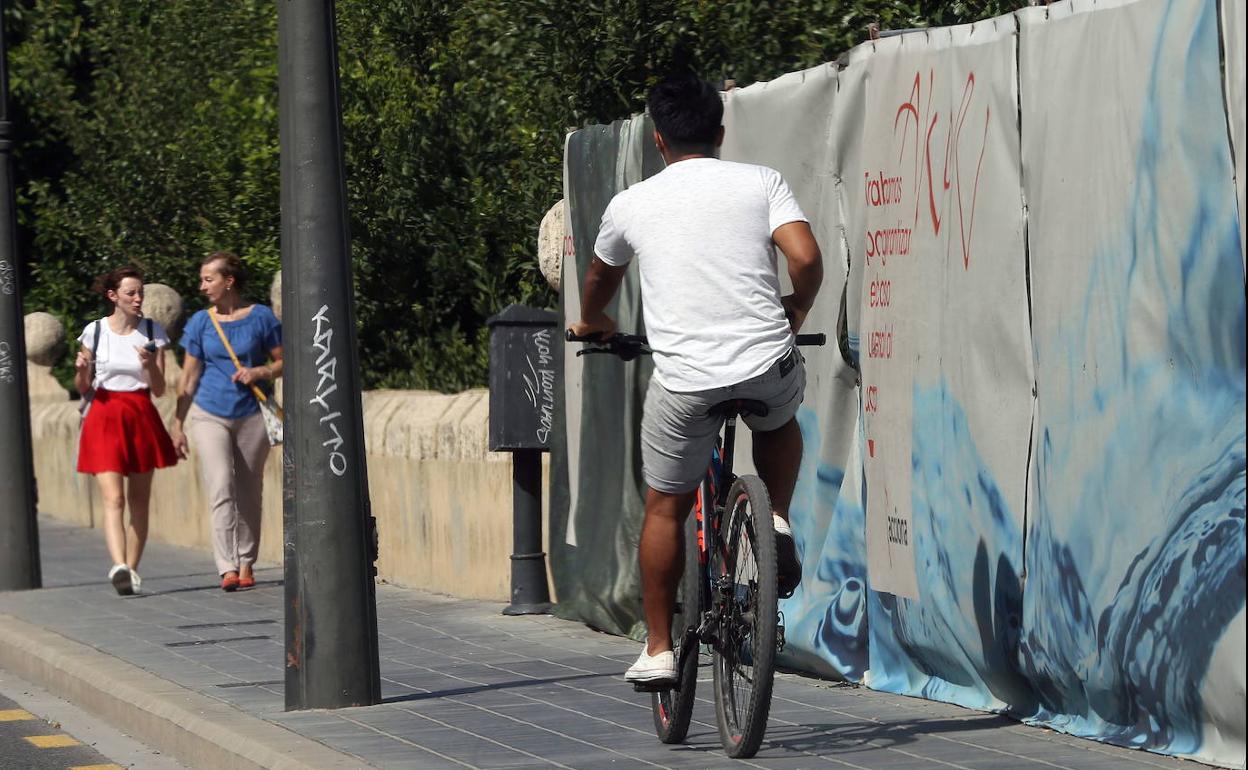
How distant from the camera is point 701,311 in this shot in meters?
5.73

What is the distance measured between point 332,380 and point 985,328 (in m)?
2.17

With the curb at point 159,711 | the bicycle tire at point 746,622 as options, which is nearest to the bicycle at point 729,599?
the bicycle tire at point 746,622

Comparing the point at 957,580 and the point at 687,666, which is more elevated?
the point at 957,580

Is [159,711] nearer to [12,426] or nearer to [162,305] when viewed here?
[12,426]

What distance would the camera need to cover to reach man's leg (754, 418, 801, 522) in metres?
5.87

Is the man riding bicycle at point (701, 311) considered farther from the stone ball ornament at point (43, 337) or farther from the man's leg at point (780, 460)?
the stone ball ornament at point (43, 337)

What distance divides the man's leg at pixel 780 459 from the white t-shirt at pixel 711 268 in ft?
0.89

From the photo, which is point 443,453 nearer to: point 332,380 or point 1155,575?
point 332,380

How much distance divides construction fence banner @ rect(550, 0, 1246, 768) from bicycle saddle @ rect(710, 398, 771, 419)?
0.83m

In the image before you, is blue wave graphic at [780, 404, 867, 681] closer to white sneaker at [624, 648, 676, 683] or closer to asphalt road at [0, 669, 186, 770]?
white sneaker at [624, 648, 676, 683]

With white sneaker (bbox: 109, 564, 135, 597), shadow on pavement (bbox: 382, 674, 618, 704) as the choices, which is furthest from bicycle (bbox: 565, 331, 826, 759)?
white sneaker (bbox: 109, 564, 135, 597)

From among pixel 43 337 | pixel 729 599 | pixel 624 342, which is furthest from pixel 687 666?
pixel 43 337

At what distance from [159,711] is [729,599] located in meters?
2.44

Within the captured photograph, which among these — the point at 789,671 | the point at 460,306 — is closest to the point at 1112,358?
the point at 789,671
